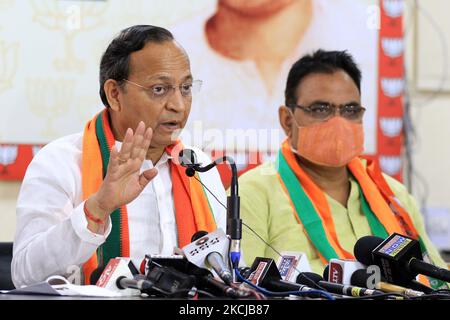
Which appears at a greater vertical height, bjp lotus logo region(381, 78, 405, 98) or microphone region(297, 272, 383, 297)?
bjp lotus logo region(381, 78, 405, 98)

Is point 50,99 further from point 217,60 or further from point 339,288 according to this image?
point 339,288

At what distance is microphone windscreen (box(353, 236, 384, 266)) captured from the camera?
1.71 m

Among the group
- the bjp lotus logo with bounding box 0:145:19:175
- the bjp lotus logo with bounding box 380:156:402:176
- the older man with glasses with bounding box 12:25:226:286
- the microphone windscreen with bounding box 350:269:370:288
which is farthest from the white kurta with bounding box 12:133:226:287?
the bjp lotus logo with bounding box 380:156:402:176

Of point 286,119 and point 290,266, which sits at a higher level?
point 286,119

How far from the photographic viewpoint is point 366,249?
5.65ft

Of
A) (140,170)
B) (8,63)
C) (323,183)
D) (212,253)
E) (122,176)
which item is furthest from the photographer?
(8,63)

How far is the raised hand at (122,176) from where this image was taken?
1795mm

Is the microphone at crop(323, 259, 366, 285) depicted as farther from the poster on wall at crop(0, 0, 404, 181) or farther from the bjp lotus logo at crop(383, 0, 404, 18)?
the bjp lotus logo at crop(383, 0, 404, 18)

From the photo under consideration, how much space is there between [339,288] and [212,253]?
10.6 inches

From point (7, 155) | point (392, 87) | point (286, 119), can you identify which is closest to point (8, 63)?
point (7, 155)

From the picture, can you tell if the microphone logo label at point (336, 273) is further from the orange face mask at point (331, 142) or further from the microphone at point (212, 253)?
the orange face mask at point (331, 142)

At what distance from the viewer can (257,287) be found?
59.2 inches

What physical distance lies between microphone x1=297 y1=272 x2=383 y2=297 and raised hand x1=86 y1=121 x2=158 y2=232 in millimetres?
437
